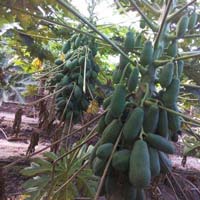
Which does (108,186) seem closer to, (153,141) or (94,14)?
(153,141)

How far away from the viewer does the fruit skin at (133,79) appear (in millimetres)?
1461

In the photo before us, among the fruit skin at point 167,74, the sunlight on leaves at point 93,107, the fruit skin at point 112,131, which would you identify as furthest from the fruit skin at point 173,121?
the sunlight on leaves at point 93,107

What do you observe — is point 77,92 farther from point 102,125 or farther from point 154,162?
point 154,162

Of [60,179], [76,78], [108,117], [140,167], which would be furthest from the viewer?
[76,78]

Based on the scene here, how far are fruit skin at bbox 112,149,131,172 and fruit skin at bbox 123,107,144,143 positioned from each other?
0.06 meters

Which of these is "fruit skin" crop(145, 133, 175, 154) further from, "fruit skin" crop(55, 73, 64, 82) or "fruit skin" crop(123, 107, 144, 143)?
"fruit skin" crop(55, 73, 64, 82)

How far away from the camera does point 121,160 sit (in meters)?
1.34

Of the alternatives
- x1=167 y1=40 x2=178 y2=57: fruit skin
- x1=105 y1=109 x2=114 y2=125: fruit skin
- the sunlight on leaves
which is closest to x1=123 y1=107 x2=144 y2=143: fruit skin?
x1=105 y1=109 x2=114 y2=125: fruit skin

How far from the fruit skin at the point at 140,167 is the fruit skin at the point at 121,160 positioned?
0.12 feet

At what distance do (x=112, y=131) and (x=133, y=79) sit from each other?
0.22m

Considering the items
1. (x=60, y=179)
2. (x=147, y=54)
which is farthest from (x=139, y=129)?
(x=60, y=179)

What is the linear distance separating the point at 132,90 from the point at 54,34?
83.6 inches

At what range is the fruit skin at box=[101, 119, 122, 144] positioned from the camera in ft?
4.66

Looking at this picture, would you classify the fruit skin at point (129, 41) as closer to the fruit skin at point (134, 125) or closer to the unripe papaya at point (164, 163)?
the fruit skin at point (134, 125)
